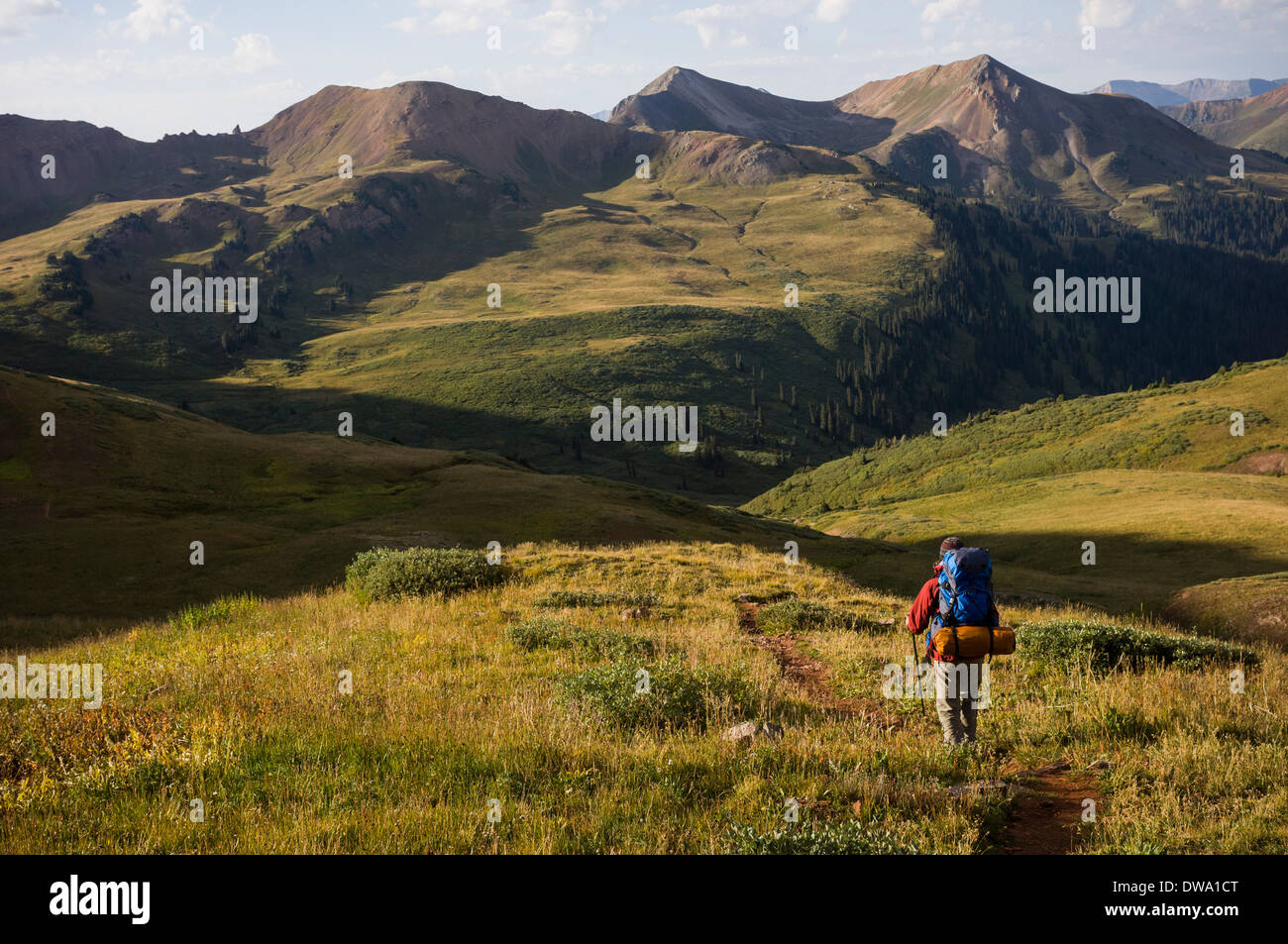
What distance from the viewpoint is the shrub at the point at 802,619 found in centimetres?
1694

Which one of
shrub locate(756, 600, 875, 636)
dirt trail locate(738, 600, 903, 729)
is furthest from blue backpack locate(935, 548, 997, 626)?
shrub locate(756, 600, 875, 636)

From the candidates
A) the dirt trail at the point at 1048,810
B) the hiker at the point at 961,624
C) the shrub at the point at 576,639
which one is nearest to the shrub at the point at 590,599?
the shrub at the point at 576,639

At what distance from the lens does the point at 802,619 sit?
17.4 metres

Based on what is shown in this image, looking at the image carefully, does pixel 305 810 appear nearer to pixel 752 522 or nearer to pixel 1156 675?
pixel 1156 675

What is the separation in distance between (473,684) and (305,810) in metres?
4.44

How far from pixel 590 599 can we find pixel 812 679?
698 cm

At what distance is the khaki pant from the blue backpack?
0.51m

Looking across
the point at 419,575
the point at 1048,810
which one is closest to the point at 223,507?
the point at 419,575

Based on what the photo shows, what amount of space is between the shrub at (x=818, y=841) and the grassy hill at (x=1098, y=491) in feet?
93.3

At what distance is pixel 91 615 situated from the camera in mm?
24906

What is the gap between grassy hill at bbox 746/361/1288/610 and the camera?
4053 centimetres
